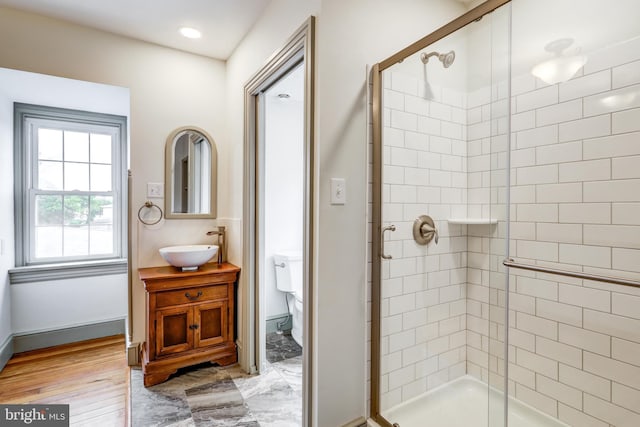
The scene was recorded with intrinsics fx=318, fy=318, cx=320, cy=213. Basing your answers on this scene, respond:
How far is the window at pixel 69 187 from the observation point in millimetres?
2646

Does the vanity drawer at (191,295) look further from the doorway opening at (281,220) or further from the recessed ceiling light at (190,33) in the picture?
the recessed ceiling light at (190,33)

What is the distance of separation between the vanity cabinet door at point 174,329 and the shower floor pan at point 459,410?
1.38 metres

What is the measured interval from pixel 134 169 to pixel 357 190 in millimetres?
1741

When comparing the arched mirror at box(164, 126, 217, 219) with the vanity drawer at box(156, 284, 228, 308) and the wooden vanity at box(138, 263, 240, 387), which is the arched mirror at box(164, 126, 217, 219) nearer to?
the wooden vanity at box(138, 263, 240, 387)

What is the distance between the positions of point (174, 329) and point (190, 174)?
46.5 inches

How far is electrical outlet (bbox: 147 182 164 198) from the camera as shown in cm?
239

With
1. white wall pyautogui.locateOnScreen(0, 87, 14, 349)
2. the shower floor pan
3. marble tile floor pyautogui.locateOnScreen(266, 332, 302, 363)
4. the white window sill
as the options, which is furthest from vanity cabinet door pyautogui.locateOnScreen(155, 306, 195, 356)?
the shower floor pan

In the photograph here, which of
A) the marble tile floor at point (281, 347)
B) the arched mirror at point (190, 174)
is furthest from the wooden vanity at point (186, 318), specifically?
the arched mirror at point (190, 174)

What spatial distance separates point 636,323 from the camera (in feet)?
4.44

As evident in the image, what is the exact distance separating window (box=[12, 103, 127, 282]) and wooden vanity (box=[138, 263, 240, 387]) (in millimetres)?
1028

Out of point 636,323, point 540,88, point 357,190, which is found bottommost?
point 636,323

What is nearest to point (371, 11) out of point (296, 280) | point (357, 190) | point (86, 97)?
point (357, 190)

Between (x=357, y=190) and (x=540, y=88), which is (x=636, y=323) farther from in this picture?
(x=357, y=190)

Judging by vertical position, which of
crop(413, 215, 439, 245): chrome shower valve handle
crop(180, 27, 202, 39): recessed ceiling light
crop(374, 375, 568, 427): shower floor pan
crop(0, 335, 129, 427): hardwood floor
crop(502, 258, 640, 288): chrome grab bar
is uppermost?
crop(180, 27, 202, 39): recessed ceiling light
